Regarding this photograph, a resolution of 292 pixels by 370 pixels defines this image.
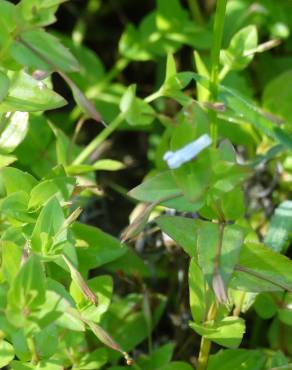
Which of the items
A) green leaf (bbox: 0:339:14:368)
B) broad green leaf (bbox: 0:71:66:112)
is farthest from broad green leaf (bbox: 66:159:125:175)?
green leaf (bbox: 0:339:14:368)

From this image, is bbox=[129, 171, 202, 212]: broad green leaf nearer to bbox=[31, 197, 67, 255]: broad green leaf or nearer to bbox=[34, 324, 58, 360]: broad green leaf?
bbox=[31, 197, 67, 255]: broad green leaf

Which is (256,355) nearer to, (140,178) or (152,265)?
(152,265)

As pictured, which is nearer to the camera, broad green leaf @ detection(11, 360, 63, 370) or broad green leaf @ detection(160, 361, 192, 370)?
broad green leaf @ detection(11, 360, 63, 370)

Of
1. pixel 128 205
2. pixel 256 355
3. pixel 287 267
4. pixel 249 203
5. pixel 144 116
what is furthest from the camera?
pixel 128 205

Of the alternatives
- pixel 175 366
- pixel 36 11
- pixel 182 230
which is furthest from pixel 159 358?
pixel 36 11

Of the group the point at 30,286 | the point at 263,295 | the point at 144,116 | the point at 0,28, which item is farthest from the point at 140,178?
the point at 30,286

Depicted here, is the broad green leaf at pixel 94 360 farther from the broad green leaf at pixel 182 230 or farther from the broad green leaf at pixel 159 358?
the broad green leaf at pixel 182 230
